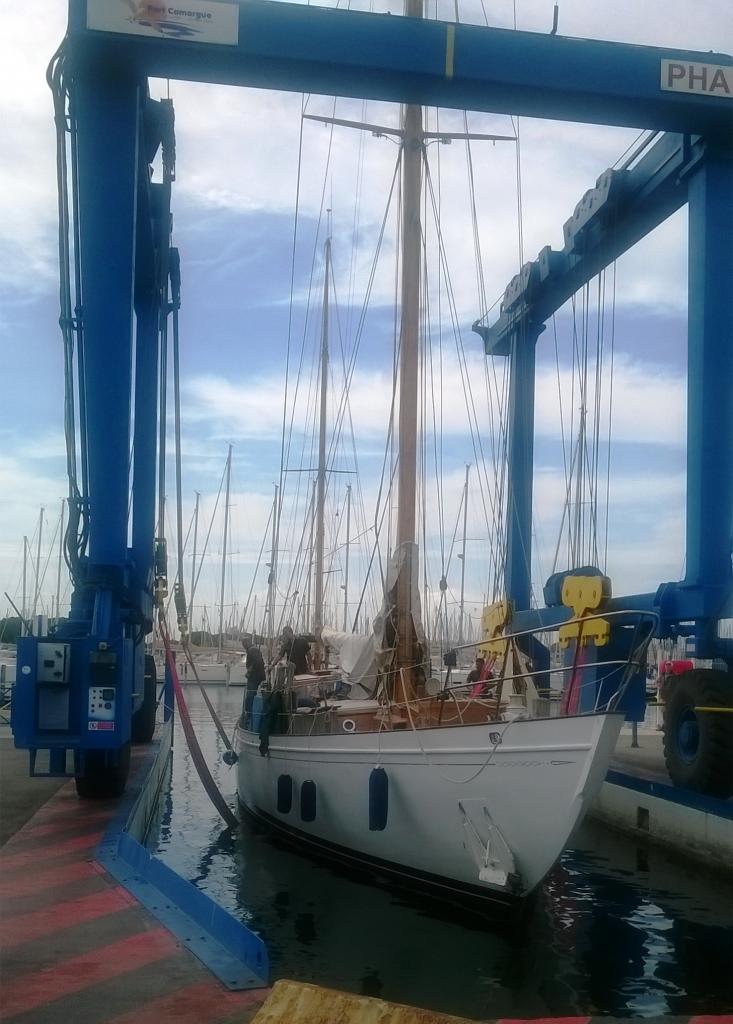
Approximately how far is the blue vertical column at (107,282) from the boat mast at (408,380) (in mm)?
3224

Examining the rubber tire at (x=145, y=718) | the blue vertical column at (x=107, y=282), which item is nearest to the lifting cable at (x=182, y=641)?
the blue vertical column at (x=107, y=282)

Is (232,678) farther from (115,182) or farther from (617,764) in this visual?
(115,182)

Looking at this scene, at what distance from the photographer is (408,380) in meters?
12.5

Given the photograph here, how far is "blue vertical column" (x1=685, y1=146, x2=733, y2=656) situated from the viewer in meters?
12.6

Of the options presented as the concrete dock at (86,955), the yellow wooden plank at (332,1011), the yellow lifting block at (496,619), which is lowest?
the concrete dock at (86,955)

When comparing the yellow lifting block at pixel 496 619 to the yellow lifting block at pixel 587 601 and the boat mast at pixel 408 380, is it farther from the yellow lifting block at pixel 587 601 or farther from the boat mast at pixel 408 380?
the boat mast at pixel 408 380

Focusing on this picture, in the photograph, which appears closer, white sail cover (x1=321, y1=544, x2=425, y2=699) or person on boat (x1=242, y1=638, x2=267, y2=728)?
white sail cover (x1=321, y1=544, x2=425, y2=699)

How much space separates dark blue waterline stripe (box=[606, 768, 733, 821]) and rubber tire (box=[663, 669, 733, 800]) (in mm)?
184

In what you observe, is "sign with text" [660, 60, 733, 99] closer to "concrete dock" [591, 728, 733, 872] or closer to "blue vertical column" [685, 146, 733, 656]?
"blue vertical column" [685, 146, 733, 656]

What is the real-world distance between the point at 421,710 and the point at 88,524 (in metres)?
4.00

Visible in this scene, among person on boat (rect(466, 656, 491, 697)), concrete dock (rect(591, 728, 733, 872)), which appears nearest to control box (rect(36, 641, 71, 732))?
person on boat (rect(466, 656, 491, 697))

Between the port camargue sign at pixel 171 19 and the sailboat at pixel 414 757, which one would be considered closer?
the sailboat at pixel 414 757

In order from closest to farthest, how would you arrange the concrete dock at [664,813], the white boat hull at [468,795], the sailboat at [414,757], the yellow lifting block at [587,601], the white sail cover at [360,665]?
the white boat hull at [468,795], the sailboat at [414,757], the concrete dock at [664,813], the white sail cover at [360,665], the yellow lifting block at [587,601]

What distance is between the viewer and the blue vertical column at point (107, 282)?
10742 mm
